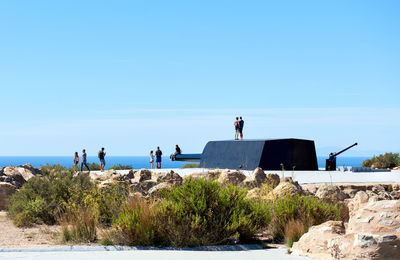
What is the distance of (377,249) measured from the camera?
6.84 m

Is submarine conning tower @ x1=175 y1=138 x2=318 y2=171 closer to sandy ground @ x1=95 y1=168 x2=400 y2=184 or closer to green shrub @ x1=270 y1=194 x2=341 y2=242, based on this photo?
sandy ground @ x1=95 y1=168 x2=400 y2=184

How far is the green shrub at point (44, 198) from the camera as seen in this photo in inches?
510

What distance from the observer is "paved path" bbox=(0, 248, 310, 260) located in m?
7.60

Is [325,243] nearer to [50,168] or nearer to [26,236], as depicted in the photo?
[26,236]

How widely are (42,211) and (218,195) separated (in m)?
5.87

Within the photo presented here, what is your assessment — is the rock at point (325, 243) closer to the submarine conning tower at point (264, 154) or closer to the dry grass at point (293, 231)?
the dry grass at point (293, 231)

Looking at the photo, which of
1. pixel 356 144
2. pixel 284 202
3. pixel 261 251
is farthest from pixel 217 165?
pixel 261 251

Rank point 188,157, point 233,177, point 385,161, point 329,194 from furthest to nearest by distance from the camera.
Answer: point 385,161 < point 188,157 < point 233,177 < point 329,194

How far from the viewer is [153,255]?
25.5 ft

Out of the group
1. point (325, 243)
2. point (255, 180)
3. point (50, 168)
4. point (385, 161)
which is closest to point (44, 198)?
point (50, 168)

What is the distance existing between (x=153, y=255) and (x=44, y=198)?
22.7ft

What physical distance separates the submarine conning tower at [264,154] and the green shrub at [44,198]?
1261 centimetres

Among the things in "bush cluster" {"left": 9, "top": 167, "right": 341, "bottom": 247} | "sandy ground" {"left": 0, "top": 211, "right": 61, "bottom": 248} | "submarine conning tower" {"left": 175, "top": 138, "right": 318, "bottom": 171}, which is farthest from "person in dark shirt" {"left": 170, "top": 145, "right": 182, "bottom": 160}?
"bush cluster" {"left": 9, "top": 167, "right": 341, "bottom": 247}

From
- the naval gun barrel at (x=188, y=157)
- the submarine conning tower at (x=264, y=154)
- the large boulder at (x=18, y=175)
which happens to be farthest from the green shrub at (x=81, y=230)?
the naval gun barrel at (x=188, y=157)
